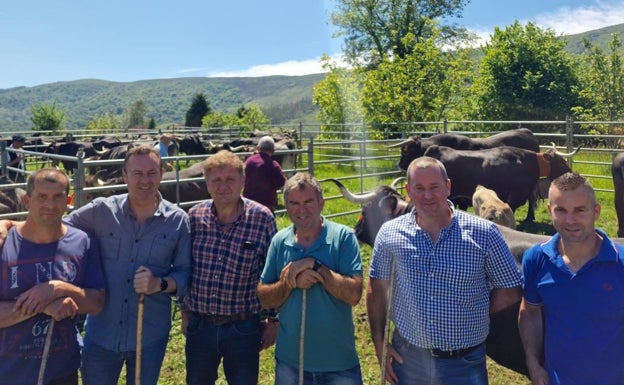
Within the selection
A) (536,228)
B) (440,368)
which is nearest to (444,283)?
(440,368)

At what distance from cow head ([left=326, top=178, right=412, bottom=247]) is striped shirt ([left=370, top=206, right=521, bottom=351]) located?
9.91ft

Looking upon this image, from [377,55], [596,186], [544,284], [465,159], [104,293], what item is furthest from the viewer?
[377,55]

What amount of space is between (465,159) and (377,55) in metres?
27.4

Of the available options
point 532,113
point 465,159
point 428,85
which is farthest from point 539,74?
point 465,159

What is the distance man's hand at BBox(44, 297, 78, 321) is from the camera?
2.72m

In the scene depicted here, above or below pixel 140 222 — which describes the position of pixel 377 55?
above

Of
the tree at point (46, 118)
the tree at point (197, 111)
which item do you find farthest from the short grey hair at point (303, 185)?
the tree at point (197, 111)

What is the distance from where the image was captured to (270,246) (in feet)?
10.3

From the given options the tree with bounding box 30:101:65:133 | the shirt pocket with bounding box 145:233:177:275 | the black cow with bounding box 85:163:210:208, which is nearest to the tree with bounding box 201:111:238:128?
the tree with bounding box 30:101:65:133

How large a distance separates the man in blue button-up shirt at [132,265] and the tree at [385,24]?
33489 millimetres

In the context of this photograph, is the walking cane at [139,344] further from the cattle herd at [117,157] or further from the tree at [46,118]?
the tree at [46,118]

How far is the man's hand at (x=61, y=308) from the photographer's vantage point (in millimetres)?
2717

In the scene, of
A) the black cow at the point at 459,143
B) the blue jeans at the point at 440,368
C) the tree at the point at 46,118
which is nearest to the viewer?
the blue jeans at the point at 440,368

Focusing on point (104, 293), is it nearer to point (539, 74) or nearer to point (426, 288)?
point (426, 288)
